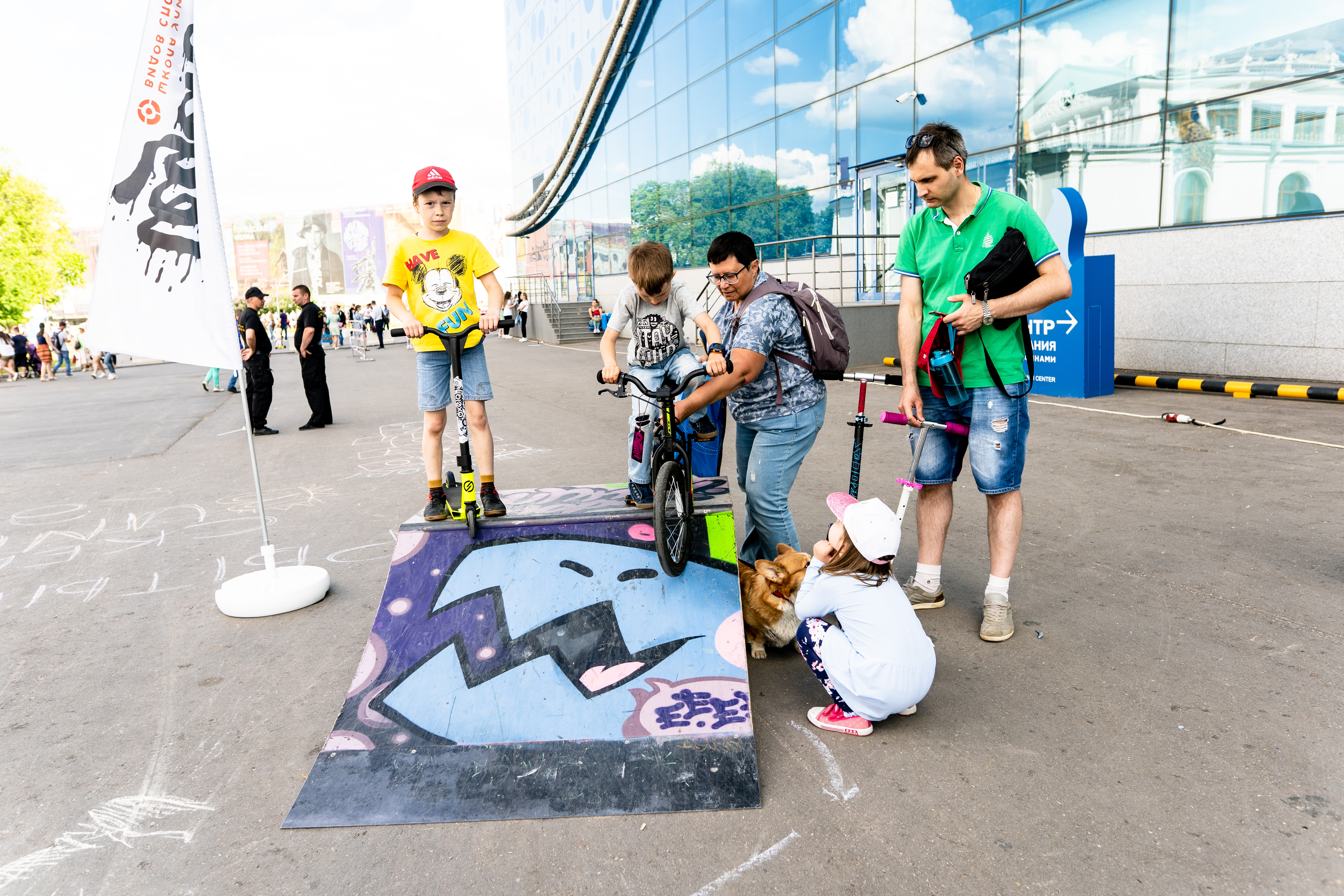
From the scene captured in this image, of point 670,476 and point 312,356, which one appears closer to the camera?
point 670,476

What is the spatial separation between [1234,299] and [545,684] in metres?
12.4

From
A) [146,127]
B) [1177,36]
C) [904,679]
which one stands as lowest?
[904,679]

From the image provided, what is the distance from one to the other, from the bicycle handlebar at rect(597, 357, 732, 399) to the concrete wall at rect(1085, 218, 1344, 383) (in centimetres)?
1010

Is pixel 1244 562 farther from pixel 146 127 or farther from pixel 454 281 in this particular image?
pixel 146 127

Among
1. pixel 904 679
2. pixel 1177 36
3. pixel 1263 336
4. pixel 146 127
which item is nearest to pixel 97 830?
pixel 904 679

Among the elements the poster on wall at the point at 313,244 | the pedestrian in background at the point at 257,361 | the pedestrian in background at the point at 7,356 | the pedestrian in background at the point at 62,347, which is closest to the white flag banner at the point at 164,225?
the pedestrian in background at the point at 257,361

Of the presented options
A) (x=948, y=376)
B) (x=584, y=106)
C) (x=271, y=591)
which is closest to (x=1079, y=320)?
(x=948, y=376)

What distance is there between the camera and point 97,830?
8.70 feet

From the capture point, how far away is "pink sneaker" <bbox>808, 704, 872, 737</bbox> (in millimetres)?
3061

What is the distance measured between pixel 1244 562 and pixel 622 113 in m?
32.0

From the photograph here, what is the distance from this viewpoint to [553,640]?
3.41 m

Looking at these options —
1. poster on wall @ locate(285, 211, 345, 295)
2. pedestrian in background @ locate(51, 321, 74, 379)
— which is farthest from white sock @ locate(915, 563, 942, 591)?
poster on wall @ locate(285, 211, 345, 295)

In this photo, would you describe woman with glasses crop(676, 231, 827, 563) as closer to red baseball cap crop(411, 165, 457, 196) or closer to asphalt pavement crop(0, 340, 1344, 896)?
asphalt pavement crop(0, 340, 1344, 896)

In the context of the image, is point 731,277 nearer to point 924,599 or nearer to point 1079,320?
point 924,599
